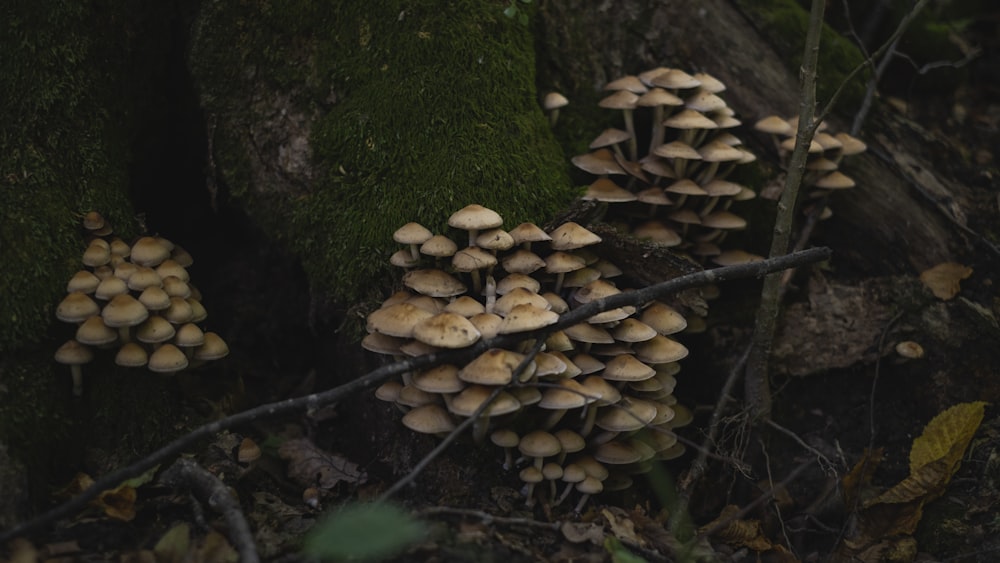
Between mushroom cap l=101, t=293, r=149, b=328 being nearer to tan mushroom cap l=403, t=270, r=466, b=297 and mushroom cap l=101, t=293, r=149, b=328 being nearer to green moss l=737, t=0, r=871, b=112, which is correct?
tan mushroom cap l=403, t=270, r=466, b=297

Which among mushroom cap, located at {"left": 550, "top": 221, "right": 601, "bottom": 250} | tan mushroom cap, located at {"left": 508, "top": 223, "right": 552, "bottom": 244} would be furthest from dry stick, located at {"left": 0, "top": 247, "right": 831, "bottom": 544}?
tan mushroom cap, located at {"left": 508, "top": 223, "right": 552, "bottom": 244}

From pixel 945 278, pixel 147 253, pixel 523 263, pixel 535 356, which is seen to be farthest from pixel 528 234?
pixel 945 278

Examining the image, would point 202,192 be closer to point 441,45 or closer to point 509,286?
point 441,45

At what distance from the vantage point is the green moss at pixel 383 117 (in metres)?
4.72

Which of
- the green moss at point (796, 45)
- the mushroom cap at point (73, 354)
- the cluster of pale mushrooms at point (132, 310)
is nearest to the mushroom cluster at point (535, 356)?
the cluster of pale mushrooms at point (132, 310)

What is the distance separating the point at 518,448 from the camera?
4320 mm

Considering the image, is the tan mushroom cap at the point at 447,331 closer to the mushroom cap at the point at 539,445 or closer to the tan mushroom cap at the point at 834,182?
the mushroom cap at the point at 539,445

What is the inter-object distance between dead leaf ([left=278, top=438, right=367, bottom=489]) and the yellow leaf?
344 cm

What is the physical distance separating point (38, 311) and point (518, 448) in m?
2.69

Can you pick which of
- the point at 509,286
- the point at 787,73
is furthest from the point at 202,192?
the point at 787,73

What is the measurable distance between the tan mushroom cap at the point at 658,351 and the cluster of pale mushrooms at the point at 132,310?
2417 millimetres

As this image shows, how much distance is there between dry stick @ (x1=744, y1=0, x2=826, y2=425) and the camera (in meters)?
4.52

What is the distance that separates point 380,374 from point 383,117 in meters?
1.77

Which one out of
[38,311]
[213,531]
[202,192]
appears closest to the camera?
Result: [213,531]
